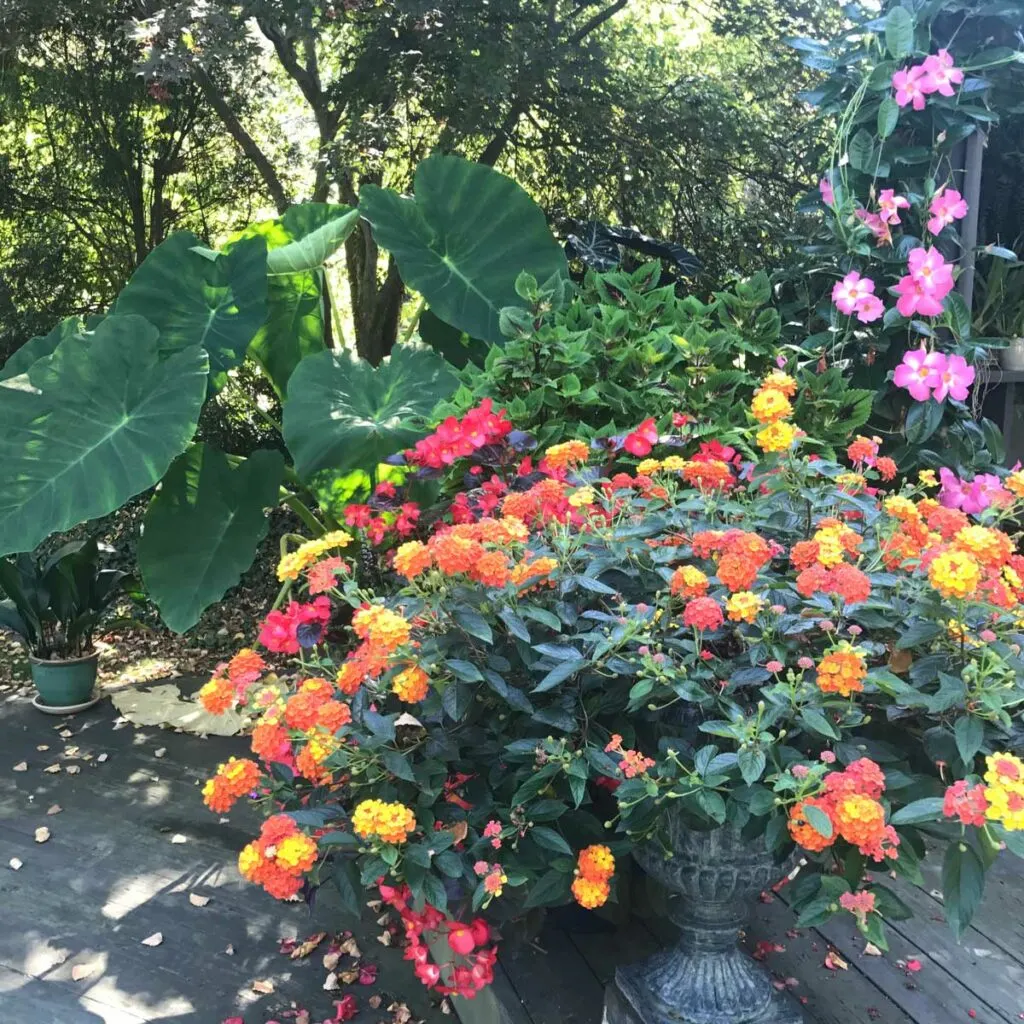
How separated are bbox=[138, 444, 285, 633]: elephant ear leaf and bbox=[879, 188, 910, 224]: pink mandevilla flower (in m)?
1.68

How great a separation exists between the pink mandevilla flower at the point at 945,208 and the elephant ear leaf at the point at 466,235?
3.48 ft

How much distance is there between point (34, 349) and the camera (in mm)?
2781

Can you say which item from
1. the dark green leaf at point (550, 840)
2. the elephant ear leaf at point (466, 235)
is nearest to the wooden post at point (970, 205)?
the elephant ear leaf at point (466, 235)

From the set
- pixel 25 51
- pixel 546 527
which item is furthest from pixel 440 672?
pixel 25 51

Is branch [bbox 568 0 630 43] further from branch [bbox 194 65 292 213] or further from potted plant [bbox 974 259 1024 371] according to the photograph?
potted plant [bbox 974 259 1024 371]

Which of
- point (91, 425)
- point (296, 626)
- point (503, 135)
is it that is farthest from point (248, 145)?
point (296, 626)

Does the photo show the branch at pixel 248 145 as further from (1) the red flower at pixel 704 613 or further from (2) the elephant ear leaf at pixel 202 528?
(1) the red flower at pixel 704 613

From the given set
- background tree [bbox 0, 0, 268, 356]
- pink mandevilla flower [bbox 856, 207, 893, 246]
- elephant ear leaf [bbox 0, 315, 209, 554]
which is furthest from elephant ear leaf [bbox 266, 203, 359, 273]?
background tree [bbox 0, 0, 268, 356]

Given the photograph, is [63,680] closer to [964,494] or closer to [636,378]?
[636,378]

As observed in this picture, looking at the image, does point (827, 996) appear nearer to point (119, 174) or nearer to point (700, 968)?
point (700, 968)

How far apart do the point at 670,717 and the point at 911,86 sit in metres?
1.28

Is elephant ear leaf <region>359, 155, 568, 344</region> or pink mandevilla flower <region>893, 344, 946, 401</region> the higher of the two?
elephant ear leaf <region>359, 155, 568, 344</region>

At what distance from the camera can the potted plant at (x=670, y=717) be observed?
97 cm

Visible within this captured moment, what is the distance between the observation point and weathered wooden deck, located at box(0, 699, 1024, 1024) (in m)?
1.50
